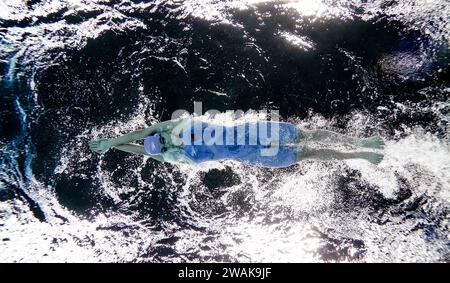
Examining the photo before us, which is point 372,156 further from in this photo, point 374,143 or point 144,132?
point 144,132

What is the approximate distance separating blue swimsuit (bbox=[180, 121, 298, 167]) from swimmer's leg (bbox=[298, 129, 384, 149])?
0.13 metres

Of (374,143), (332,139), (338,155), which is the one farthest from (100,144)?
(374,143)

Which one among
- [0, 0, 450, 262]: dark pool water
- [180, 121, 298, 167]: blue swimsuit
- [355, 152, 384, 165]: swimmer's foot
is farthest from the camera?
[0, 0, 450, 262]: dark pool water

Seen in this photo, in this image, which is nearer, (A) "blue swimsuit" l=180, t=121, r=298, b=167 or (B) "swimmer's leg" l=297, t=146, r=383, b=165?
(A) "blue swimsuit" l=180, t=121, r=298, b=167

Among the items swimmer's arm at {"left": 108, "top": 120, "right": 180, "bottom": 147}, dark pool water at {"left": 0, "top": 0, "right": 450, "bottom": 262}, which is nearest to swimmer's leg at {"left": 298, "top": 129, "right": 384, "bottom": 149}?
dark pool water at {"left": 0, "top": 0, "right": 450, "bottom": 262}

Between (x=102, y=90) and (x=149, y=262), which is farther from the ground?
(x=102, y=90)

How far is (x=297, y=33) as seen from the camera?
4371 mm

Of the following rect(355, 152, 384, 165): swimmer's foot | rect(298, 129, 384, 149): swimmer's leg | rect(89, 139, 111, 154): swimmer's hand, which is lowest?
rect(355, 152, 384, 165): swimmer's foot

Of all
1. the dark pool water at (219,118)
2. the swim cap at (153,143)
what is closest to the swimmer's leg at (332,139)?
the dark pool water at (219,118)

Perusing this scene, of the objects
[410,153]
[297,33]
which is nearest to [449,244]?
[410,153]

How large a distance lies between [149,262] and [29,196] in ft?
6.73

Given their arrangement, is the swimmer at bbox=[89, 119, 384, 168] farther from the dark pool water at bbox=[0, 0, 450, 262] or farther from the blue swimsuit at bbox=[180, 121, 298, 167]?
the dark pool water at bbox=[0, 0, 450, 262]

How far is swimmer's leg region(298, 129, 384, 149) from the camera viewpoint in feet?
10.8

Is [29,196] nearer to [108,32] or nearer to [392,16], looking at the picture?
[108,32]
